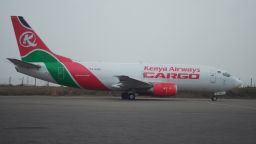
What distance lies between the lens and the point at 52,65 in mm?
25062

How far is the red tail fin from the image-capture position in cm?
2459

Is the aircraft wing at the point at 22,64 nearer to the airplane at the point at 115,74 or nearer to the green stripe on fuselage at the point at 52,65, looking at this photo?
the airplane at the point at 115,74

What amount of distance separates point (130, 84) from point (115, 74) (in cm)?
150

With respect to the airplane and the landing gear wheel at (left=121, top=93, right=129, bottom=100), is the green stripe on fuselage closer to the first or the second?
the airplane

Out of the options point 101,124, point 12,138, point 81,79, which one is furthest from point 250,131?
point 81,79

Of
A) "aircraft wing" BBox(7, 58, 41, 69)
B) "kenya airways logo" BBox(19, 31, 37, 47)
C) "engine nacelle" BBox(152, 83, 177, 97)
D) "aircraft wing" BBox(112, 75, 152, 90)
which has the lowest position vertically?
"engine nacelle" BBox(152, 83, 177, 97)

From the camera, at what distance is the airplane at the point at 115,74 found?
971 inches

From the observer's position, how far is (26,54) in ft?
81.6

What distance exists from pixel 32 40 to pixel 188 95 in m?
15.1

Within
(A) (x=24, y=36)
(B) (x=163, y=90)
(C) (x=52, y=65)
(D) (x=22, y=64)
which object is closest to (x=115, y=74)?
(B) (x=163, y=90)

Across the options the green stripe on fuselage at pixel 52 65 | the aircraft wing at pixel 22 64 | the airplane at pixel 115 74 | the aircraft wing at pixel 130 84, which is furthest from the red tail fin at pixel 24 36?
the aircraft wing at pixel 130 84

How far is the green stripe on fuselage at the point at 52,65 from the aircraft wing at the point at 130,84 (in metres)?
3.44

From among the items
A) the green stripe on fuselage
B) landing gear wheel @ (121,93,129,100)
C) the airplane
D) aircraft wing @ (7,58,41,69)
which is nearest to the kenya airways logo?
the airplane

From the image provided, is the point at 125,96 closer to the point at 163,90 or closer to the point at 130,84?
the point at 130,84
